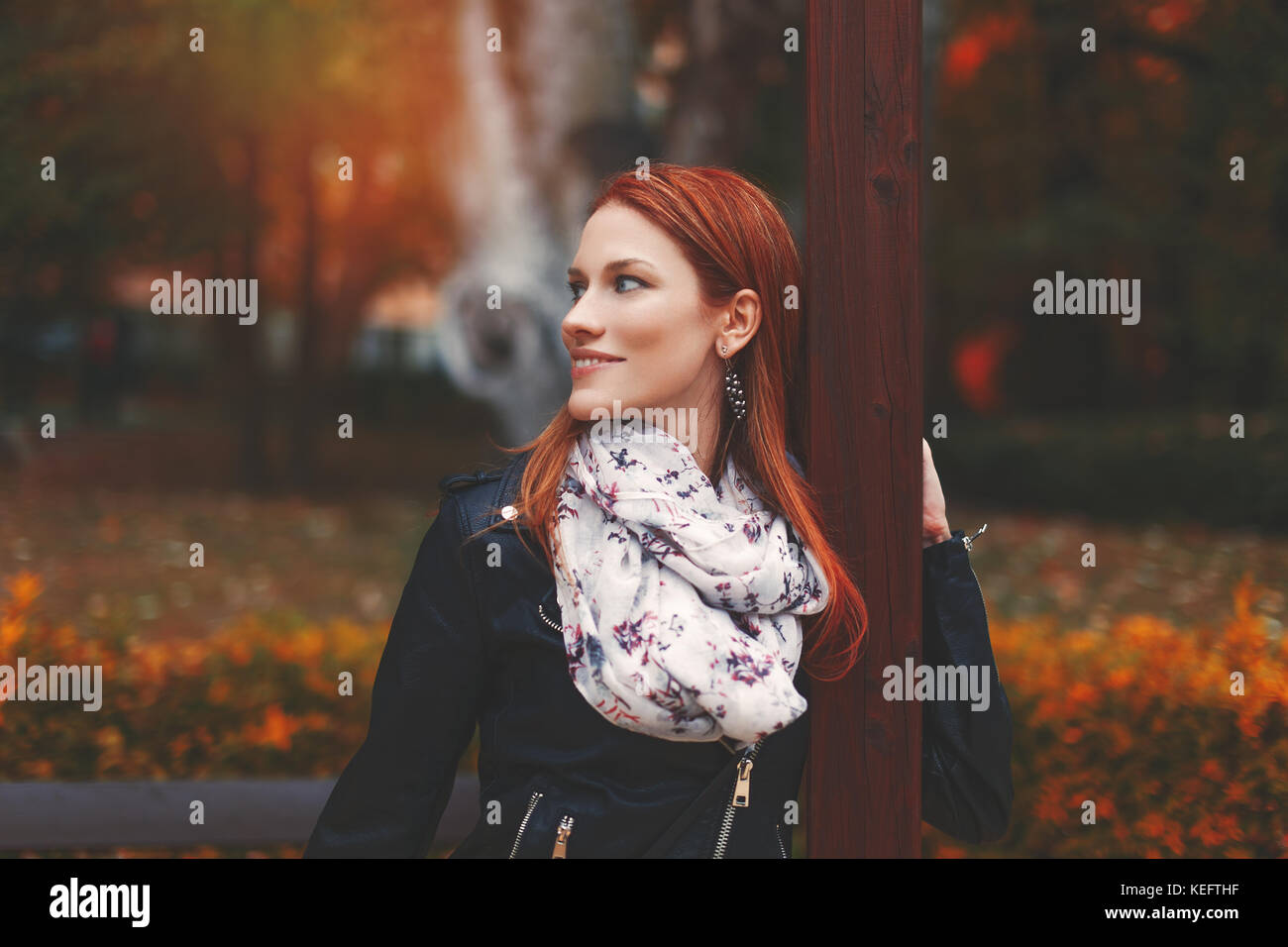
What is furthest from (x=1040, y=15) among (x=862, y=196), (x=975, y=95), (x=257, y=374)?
(x=862, y=196)

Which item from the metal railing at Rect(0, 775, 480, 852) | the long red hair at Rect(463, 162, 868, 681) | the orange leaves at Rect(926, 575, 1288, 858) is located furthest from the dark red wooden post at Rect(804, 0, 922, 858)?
the orange leaves at Rect(926, 575, 1288, 858)

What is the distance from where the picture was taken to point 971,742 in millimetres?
2045

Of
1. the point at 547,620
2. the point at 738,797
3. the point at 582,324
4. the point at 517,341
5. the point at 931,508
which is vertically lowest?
the point at 738,797

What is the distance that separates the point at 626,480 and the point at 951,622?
2.15 feet

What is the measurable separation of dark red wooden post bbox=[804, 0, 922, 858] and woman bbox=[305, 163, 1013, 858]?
6cm

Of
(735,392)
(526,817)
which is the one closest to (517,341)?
(735,392)

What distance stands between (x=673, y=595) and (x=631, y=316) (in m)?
0.45

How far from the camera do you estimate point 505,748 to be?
6.36 ft

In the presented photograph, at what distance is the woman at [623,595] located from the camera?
1823mm

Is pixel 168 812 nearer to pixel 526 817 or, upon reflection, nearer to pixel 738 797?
pixel 526 817

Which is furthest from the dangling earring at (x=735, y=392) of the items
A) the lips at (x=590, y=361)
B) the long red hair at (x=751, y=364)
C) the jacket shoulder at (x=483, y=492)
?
the jacket shoulder at (x=483, y=492)

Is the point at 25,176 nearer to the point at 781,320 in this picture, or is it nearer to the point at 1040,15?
the point at 781,320

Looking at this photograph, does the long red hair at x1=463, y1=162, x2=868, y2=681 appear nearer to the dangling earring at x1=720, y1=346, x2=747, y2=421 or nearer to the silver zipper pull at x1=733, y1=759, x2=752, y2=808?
the dangling earring at x1=720, y1=346, x2=747, y2=421

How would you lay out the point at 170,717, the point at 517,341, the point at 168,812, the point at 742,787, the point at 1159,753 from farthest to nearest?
the point at 517,341 < the point at 170,717 < the point at 1159,753 < the point at 168,812 < the point at 742,787
